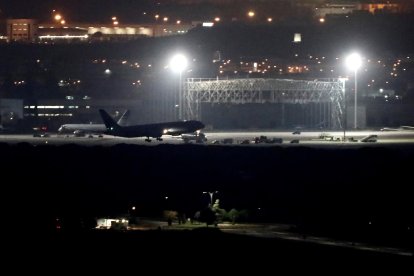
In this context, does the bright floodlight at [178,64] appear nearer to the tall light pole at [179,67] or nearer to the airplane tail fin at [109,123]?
the tall light pole at [179,67]

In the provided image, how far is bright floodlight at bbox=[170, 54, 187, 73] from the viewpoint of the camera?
405ft

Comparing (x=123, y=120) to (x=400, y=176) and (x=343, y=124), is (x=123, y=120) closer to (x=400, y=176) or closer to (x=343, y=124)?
(x=343, y=124)

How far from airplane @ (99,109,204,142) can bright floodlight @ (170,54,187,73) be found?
19.4 meters

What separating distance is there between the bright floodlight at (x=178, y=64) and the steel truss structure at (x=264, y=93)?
12.0 ft

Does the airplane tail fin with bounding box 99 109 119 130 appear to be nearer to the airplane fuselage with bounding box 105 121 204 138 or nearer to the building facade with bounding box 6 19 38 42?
A: the airplane fuselage with bounding box 105 121 204 138

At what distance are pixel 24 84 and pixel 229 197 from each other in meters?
84.0

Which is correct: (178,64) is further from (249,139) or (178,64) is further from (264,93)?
(249,139)

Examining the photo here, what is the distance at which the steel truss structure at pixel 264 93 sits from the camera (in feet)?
379

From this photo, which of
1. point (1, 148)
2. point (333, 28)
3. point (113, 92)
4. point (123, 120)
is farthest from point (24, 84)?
point (1, 148)

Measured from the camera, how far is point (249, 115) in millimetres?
125188

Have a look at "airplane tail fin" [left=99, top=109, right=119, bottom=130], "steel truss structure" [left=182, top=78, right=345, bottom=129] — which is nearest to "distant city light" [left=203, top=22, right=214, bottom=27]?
"steel truss structure" [left=182, top=78, right=345, bottom=129]

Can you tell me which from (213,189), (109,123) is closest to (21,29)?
(109,123)

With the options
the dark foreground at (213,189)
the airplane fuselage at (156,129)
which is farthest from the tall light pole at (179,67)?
the dark foreground at (213,189)

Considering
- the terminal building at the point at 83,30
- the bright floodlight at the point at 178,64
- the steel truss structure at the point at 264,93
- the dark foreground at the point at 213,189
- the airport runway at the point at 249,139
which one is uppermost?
the terminal building at the point at 83,30
